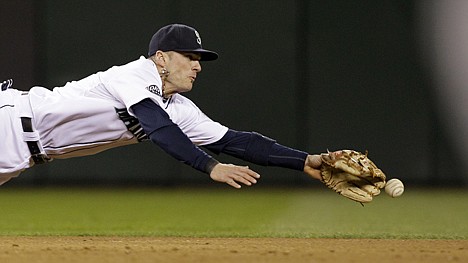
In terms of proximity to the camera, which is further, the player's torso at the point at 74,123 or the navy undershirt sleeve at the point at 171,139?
the player's torso at the point at 74,123

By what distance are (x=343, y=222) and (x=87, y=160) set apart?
13.2ft

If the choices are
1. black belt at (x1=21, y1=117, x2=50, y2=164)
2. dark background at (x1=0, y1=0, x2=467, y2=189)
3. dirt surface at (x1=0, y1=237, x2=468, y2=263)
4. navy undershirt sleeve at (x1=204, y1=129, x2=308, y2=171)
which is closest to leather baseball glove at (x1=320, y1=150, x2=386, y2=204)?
navy undershirt sleeve at (x1=204, y1=129, x2=308, y2=171)

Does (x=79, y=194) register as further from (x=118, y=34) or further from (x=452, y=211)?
(x=452, y=211)

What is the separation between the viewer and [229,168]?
4.11 meters

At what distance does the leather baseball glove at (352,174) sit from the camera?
16.2ft

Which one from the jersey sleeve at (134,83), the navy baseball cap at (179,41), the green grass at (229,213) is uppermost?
the navy baseball cap at (179,41)

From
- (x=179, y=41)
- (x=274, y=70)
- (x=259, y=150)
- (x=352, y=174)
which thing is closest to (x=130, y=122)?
(x=179, y=41)

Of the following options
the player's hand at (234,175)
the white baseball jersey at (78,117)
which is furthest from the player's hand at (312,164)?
the player's hand at (234,175)

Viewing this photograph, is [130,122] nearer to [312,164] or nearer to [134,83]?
[134,83]

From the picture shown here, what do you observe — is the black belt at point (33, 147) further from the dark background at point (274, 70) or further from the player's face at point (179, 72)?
the dark background at point (274, 70)

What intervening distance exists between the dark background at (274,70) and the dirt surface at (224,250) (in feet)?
15.6

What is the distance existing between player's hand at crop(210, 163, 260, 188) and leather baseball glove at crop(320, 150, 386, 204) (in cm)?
97

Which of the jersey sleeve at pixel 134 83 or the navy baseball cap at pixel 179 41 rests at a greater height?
the navy baseball cap at pixel 179 41

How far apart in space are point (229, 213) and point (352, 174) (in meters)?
3.14
